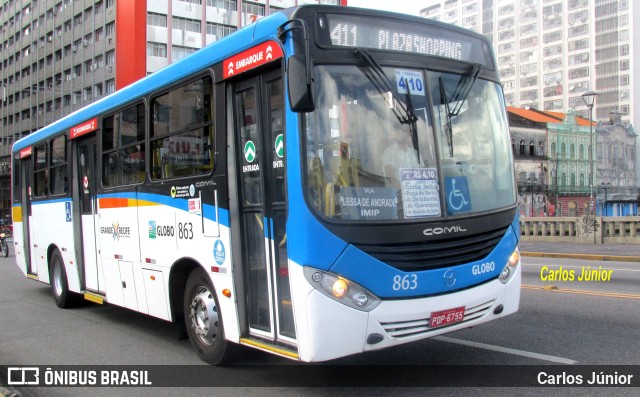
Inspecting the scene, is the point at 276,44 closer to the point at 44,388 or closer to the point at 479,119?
the point at 479,119

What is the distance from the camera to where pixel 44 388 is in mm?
5945

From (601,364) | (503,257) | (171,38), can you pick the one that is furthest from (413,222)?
(171,38)

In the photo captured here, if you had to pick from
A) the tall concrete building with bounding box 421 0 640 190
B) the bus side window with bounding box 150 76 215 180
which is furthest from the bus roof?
the tall concrete building with bounding box 421 0 640 190

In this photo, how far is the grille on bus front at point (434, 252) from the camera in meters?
4.80

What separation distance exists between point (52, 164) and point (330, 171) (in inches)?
298

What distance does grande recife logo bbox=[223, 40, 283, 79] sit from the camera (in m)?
5.11

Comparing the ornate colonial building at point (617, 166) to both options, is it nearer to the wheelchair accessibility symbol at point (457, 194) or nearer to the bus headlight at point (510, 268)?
the bus headlight at point (510, 268)

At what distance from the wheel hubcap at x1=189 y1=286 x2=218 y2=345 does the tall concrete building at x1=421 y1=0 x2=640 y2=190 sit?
4122 inches

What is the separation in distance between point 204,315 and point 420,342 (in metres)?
2.55

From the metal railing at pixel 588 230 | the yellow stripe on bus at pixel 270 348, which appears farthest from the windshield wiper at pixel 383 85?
the metal railing at pixel 588 230

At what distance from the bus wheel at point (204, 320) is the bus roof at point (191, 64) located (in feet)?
7.19

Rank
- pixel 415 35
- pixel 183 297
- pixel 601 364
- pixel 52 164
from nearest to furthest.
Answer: pixel 415 35, pixel 601 364, pixel 183 297, pixel 52 164

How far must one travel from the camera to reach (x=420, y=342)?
701 cm

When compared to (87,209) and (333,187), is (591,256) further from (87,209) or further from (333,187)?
(333,187)
